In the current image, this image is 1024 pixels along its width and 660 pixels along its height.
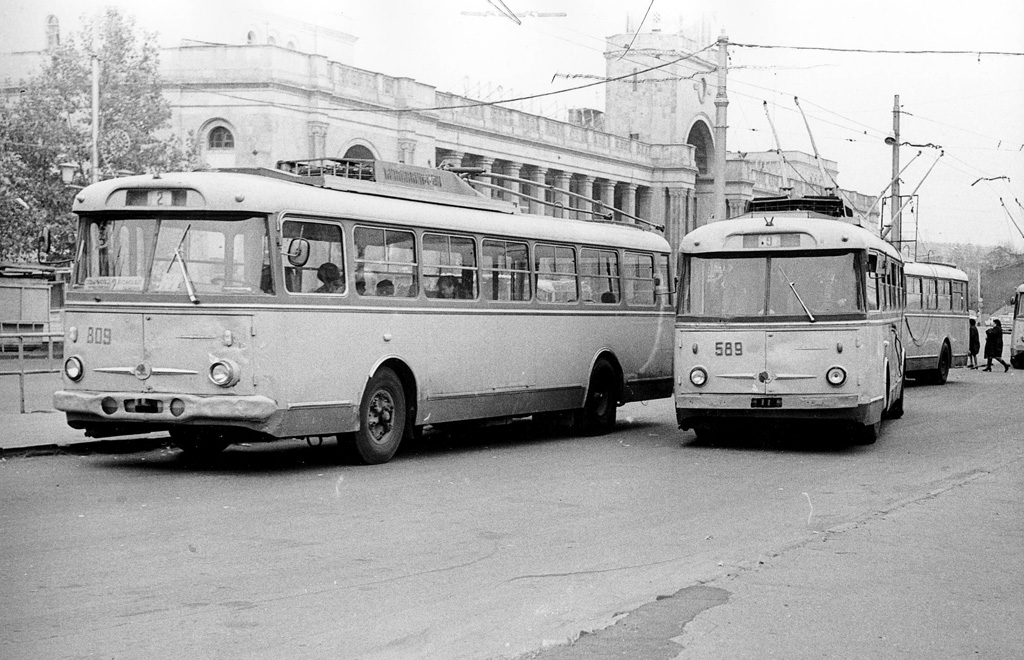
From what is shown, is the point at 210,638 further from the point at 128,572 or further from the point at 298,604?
the point at 128,572

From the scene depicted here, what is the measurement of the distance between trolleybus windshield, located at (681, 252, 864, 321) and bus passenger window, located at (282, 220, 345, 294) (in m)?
4.58

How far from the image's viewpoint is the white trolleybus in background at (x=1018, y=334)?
151 feet

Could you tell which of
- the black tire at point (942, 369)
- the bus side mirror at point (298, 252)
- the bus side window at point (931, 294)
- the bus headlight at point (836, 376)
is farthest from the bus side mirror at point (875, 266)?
the bus side window at point (931, 294)

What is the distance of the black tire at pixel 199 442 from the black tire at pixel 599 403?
4.88 meters

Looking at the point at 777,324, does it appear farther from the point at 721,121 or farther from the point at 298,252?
the point at 721,121

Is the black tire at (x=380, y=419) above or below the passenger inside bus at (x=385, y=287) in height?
below

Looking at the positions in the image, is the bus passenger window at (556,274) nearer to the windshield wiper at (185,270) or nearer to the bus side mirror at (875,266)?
the bus side mirror at (875,266)

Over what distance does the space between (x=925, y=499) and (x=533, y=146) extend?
6069 centimetres

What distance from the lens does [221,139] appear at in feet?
165

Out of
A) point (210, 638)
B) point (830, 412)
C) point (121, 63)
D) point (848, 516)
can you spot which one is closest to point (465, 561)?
point (210, 638)

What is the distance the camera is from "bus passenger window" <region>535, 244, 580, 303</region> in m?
16.0

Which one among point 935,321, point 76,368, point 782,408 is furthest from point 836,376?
point 935,321

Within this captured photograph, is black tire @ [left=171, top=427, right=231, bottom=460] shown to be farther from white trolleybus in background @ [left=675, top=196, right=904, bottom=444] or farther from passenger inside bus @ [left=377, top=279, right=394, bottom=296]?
white trolleybus in background @ [left=675, top=196, right=904, bottom=444]

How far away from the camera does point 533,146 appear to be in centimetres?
7081
